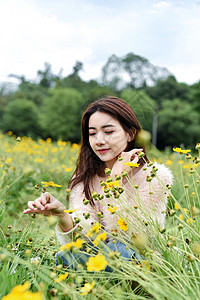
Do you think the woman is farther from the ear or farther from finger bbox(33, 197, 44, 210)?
finger bbox(33, 197, 44, 210)

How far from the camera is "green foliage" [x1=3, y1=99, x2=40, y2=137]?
71.9ft

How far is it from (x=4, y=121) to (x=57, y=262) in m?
22.4

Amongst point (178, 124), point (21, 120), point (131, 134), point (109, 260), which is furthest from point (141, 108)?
point (21, 120)

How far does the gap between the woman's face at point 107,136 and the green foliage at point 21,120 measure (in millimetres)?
20629

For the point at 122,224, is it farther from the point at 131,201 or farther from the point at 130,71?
the point at 130,71

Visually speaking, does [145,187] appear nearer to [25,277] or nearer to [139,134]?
[139,134]

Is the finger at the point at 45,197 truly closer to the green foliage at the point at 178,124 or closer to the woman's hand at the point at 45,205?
the woman's hand at the point at 45,205

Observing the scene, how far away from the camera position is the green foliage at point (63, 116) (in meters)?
19.0

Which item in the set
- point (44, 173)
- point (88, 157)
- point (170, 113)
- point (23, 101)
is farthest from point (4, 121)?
point (88, 157)

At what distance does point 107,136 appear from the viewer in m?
1.64

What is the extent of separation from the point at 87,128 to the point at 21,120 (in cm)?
2119

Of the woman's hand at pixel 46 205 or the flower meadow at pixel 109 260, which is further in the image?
the woman's hand at pixel 46 205

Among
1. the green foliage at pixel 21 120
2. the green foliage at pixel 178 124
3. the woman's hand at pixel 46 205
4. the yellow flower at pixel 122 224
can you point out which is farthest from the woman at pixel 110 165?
the green foliage at pixel 178 124

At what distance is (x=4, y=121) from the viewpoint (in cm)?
2252
